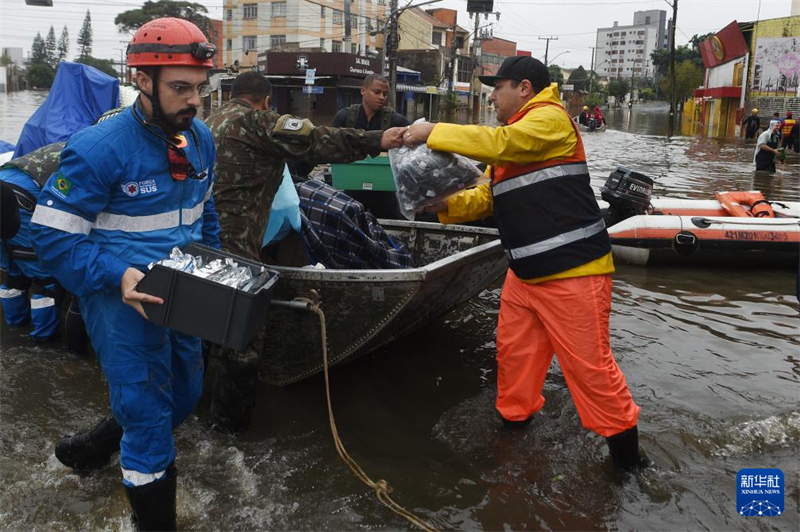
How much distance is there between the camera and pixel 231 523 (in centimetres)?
311

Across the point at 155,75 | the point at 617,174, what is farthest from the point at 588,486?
the point at 617,174

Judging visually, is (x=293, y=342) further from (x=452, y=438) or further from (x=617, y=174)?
(x=617, y=174)

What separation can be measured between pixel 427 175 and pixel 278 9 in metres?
55.3

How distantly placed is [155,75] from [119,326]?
0.98m

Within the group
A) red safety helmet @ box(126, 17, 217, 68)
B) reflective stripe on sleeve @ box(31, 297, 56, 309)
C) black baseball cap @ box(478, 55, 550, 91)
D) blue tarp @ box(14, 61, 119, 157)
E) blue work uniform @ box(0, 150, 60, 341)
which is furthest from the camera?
blue tarp @ box(14, 61, 119, 157)

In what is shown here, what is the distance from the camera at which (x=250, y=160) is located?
3.69 m

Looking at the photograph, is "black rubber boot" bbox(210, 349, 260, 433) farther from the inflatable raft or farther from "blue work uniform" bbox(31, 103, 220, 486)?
the inflatable raft

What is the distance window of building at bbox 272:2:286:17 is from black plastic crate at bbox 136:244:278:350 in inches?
2196

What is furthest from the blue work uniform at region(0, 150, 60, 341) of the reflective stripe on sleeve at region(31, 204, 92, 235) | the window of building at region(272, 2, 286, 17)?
the window of building at region(272, 2, 286, 17)

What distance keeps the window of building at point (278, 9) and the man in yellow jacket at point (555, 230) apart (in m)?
54.8

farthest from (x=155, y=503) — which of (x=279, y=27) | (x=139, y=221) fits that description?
(x=279, y=27)

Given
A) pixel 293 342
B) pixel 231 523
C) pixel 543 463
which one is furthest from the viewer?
pixel 293 342

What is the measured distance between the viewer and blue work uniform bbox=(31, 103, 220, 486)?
2498mm

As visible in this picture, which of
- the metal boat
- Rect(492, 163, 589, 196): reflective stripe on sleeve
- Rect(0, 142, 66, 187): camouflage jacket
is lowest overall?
the metal boat
